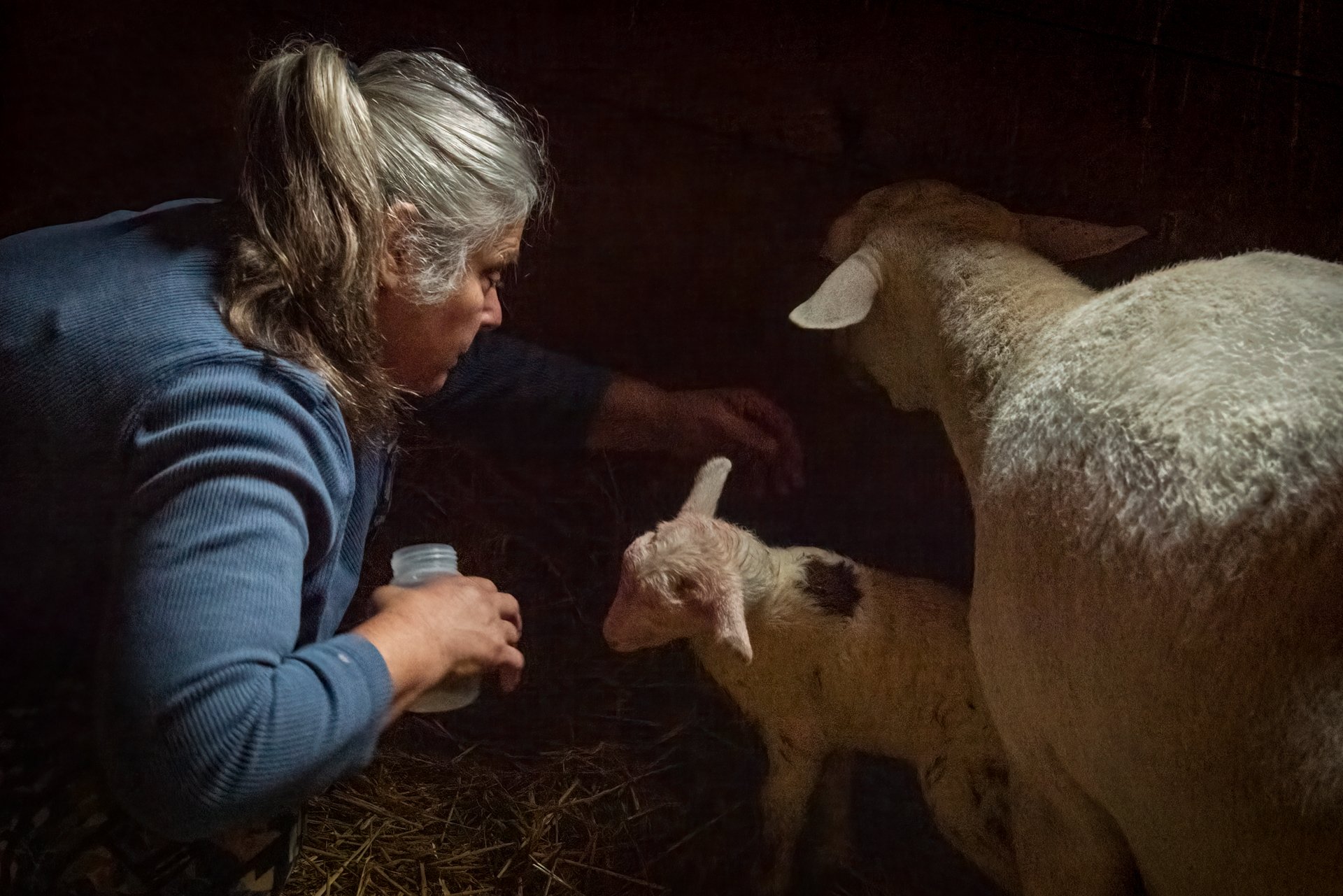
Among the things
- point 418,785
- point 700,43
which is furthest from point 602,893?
point 700,43

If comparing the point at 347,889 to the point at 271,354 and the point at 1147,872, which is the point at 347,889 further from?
the point at 1147,872

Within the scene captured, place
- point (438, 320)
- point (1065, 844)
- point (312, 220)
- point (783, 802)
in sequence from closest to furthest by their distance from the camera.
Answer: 1. point (312, 220)
2. point (438, 320)
3. point (1065, 844)
4. point (783, 802)

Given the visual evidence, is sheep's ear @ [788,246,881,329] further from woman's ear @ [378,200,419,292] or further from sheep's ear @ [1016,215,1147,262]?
woman's ear @ [378,200,419,292]

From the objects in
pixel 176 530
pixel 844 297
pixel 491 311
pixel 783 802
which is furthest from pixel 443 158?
pixel 783 802

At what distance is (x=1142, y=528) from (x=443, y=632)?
98 centimetres

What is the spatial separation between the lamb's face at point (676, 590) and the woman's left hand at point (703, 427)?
0.47 feet

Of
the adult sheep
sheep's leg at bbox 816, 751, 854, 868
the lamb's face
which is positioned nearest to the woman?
the lamb's face

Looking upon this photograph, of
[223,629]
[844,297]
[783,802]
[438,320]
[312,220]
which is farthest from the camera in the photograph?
[783,802]

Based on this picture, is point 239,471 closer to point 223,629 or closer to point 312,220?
point 223,629

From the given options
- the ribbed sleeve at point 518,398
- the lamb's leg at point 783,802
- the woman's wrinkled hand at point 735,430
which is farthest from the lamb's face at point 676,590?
the lamb's leg at point 783,802

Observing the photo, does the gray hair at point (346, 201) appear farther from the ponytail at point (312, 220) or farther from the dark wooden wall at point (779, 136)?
the dark wooden wall at point (779, 136)

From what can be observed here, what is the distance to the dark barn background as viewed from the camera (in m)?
1.57

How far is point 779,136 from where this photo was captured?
175 cm

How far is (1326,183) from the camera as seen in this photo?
156cm
